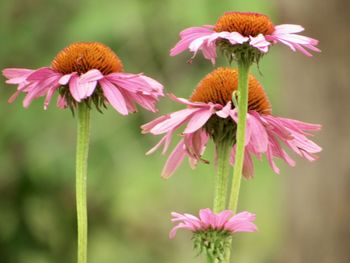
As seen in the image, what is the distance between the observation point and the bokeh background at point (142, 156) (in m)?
2.46

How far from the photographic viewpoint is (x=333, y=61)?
8.09 ft

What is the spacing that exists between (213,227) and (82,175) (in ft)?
0.45

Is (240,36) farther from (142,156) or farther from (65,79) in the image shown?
(142,156)

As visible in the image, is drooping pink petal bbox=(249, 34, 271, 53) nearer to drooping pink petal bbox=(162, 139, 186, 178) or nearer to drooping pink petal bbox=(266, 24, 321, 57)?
drooping pink petal bbox=(266, 24, 321, 57)

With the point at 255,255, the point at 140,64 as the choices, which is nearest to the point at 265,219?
the point at 255,255

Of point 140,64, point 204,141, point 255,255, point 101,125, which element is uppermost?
point 140,64

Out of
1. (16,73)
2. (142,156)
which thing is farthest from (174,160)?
(142,156)

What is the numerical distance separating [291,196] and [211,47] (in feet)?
5.80

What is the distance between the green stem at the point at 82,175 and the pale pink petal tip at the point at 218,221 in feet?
0.25

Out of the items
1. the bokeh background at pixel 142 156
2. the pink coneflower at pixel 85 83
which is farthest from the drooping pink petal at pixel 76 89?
the bokeh background at pixel 142 156

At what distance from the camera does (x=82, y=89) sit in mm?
768

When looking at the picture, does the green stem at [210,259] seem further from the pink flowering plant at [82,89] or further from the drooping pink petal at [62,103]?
the drooping pink petal at [62,103]

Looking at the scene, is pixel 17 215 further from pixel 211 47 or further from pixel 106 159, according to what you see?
pixel 211 47

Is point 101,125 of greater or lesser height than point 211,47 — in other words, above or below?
above
